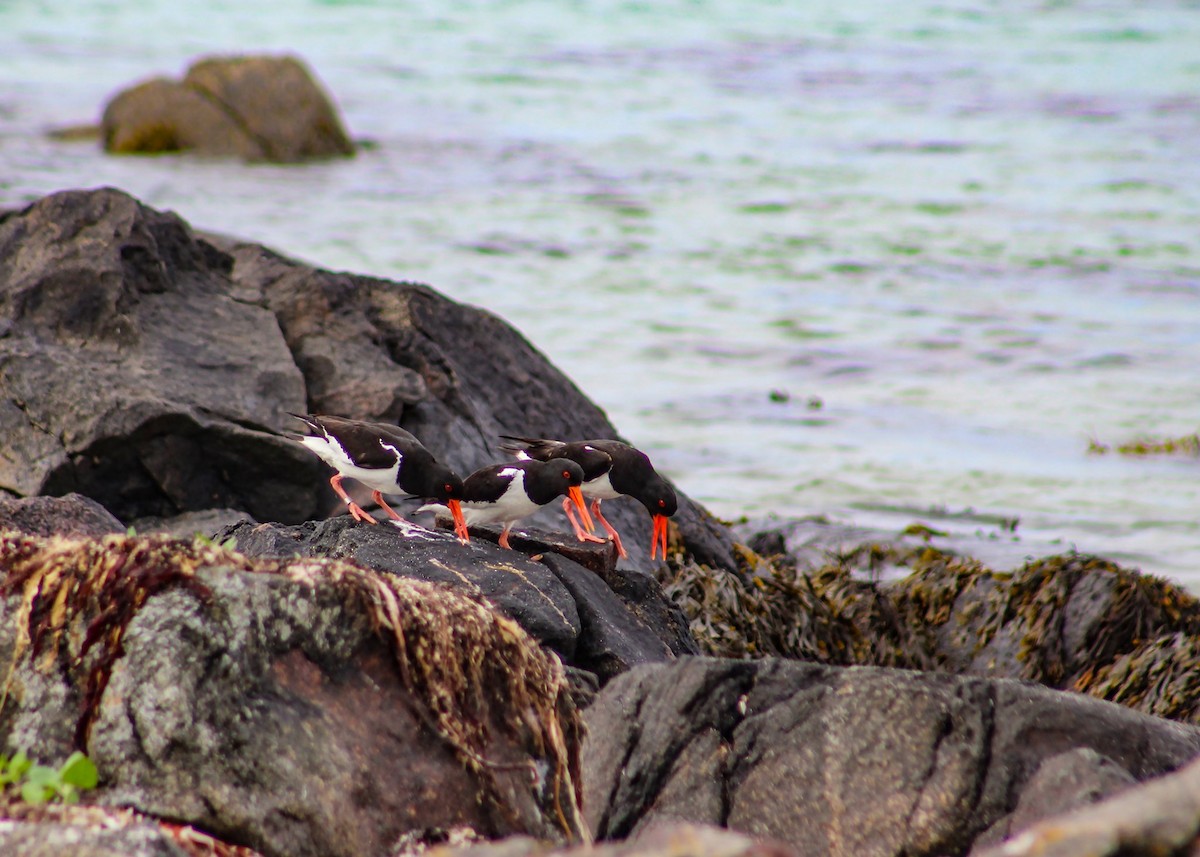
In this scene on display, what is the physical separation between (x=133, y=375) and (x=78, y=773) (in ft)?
13.3

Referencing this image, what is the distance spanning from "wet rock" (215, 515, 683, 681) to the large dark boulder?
5.75 ft

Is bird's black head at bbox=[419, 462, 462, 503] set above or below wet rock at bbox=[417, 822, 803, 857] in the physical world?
below

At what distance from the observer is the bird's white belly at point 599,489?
251 inches

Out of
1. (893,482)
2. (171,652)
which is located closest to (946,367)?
(893,482)

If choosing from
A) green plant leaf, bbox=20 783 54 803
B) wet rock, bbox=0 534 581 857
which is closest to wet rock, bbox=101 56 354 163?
wet rock, bbox=0 534 581 857

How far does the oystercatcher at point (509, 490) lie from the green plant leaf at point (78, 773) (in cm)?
226

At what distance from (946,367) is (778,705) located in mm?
10423

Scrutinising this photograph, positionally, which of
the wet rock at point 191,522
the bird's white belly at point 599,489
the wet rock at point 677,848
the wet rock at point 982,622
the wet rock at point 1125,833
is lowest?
the wet rock at point 982,622

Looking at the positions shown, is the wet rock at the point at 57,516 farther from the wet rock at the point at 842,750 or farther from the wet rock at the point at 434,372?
the wet rock at the point at 842,750

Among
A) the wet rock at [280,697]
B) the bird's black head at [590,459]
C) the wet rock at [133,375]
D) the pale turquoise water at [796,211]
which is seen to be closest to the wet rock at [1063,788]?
the wet rock at [280,697]

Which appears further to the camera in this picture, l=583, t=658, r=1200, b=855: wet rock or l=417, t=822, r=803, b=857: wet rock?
l=583, t=658, r=1200, b=855: wet rock

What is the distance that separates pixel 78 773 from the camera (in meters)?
3.52

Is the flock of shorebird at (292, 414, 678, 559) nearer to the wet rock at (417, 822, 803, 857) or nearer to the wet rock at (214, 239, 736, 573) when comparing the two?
the wet rock at (214, 239, 736, 573)

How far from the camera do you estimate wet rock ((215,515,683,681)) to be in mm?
5016
